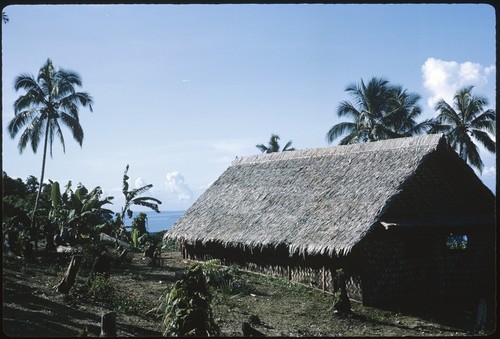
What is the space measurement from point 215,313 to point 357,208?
201 inches

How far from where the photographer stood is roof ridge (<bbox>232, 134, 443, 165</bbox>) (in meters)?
13.6

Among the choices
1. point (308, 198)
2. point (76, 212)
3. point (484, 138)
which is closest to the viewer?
point (308, 198)

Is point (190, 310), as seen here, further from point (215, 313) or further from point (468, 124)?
point (468, 124)

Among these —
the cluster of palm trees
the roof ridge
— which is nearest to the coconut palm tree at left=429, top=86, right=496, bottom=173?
the cluster of palm trees

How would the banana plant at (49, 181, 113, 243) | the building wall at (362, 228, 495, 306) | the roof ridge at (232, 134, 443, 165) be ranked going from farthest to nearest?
the banana plant at (49, 181, 113, 243) < the roof ridge at (232, 134, 443, 165) < the building wall at (362, 228, 495, 306)

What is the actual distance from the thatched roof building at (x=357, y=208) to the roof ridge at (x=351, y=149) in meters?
0.04

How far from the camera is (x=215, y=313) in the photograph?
396 inches

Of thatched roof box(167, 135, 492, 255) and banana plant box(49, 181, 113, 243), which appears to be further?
banana plant box(49, 181, 113, 243)

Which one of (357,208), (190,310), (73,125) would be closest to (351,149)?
(357,208)

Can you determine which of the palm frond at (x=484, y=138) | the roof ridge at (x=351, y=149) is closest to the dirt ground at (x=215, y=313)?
the roof ridge at (x=351, y=149)

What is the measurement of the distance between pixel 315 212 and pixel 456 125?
18.6 metres

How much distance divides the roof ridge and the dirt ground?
5269mm

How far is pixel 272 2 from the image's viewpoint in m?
3.45

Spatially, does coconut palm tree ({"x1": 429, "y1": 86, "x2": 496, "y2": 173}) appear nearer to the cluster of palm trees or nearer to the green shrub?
the cluster of palm trees
